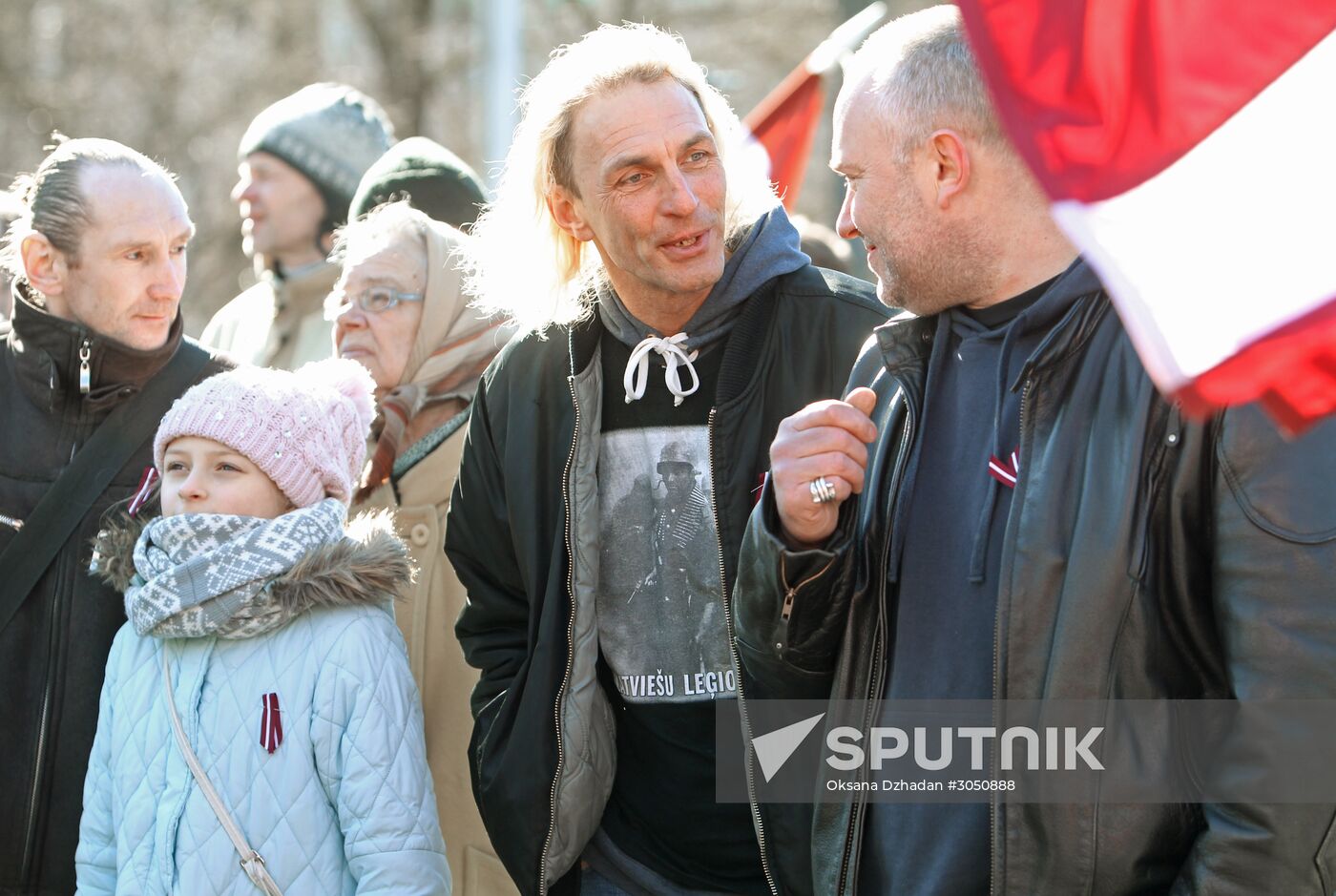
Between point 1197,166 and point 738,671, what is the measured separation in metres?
1.36

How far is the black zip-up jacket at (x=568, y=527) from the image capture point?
3.11m

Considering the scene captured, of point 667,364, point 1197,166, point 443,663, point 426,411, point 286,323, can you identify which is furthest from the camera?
point 286,323

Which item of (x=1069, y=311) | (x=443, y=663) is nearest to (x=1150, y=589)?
(x=1069, y=311)

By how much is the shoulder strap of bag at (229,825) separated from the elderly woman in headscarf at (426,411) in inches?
33.2

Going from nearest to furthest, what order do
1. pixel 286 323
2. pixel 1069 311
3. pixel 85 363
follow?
pixel 1069 311 → pixel 85 363 → pixel 286 323

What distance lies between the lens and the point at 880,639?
249 cm

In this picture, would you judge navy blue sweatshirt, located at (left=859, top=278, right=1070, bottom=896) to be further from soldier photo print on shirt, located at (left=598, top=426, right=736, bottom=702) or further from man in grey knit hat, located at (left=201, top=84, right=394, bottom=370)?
man in grey knit hat, located at (left=201, top=84, right=394, bottom=370)

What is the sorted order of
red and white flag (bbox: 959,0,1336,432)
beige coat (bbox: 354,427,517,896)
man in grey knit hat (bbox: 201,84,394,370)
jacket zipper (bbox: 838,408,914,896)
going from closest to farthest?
red and white flag (bbox: 959,0,1336,432) < jacket zipper (bbox: 838,408,914,896) < beige coat (bbox: 354,427,517,896) < man in grey knit hat (bbox: 201,84,394,370)

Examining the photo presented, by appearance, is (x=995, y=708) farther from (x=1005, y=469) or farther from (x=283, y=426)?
(x=283, y=426)

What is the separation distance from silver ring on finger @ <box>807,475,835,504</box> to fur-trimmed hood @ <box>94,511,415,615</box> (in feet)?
4.16

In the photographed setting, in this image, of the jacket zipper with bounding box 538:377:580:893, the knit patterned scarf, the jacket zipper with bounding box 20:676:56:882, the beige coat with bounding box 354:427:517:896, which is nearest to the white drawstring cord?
the jacket zipper with bounding box 538:377:580:893

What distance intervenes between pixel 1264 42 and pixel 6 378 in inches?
116

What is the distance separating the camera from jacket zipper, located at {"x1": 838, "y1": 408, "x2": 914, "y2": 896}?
8.13ft

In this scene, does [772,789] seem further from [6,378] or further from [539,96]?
[6,378]
